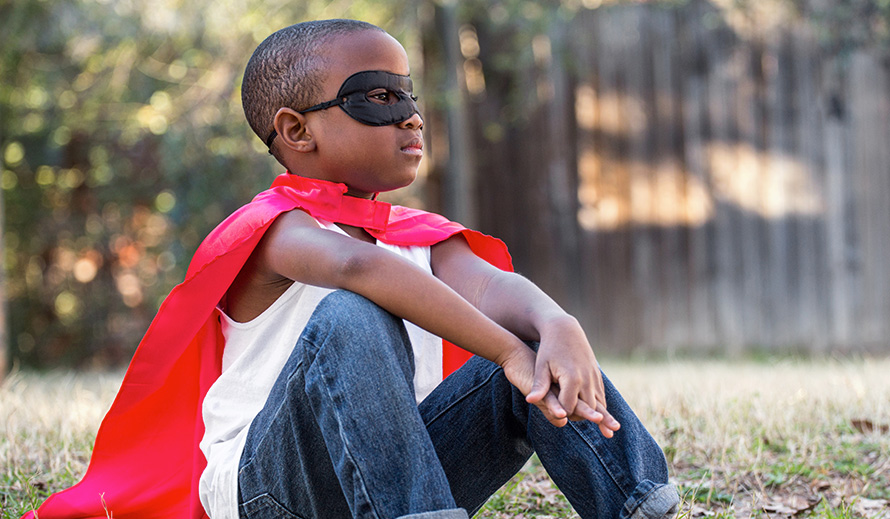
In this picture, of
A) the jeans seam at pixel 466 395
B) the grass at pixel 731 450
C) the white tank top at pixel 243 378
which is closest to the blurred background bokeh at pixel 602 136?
the grass at pixel 731 450

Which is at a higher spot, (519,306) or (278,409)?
(519,306)

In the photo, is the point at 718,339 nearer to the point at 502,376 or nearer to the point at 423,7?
the point at 423,7

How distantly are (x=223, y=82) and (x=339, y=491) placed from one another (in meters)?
5.33

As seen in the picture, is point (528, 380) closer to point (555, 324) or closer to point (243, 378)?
point (555, 324)

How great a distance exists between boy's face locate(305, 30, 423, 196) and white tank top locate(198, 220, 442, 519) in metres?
0.14

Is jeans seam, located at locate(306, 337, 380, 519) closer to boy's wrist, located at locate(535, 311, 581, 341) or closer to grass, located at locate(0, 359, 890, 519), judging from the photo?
boy's wrist, located at locate(535, 311, 581, 341)

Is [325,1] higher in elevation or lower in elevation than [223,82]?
higher

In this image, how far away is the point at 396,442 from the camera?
155cm

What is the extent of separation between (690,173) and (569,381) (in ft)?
18.6

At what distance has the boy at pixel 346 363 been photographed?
1.58m

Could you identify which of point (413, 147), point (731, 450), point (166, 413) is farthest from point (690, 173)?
point (166, 413)

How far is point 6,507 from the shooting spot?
89.6 inches

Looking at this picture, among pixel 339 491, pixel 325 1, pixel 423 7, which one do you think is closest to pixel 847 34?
pixel 423 7

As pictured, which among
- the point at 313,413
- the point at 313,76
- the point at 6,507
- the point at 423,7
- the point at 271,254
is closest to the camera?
the point at 313,413
